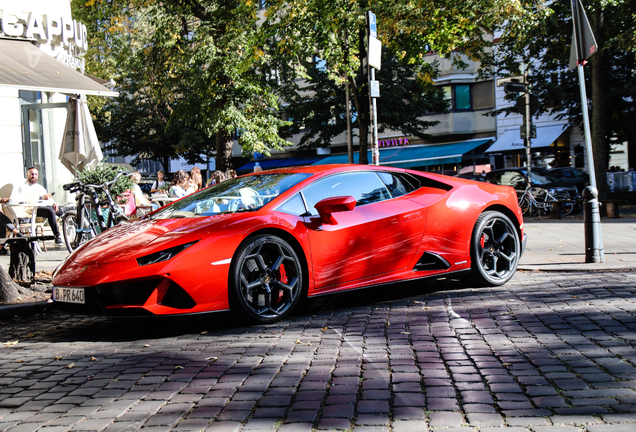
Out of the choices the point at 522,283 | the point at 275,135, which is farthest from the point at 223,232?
the point at 275,135

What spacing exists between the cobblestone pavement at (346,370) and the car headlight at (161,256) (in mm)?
587

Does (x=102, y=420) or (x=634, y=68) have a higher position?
(x=634, y=68)

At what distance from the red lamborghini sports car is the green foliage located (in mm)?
5155

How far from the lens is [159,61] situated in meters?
24.1

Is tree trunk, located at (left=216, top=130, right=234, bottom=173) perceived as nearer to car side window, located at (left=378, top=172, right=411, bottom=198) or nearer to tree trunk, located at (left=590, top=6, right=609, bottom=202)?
tree trunk, located at (left=590, top=6, right=609, bottom=202)

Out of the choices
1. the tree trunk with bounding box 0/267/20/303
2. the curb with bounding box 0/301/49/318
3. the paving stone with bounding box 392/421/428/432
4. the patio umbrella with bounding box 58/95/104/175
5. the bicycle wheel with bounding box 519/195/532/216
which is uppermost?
the patio umbrella with bounding box 58/95/104/175

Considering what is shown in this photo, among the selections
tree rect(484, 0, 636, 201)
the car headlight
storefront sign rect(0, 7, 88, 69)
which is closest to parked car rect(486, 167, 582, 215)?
tree rect(484, 0, 636, 201)

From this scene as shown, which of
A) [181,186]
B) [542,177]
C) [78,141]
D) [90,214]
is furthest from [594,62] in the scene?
[90,214]

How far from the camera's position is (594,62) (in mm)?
18281

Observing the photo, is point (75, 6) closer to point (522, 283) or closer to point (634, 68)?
point (634, 68)

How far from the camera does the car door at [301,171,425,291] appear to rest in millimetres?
5359

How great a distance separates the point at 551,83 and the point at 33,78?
69.6 ft

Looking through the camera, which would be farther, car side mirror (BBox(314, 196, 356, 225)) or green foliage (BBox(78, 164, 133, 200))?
green foliage (BBox(78, 164, 133, 200))

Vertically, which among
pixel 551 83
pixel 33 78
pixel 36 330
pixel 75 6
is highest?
pixel 75 6
